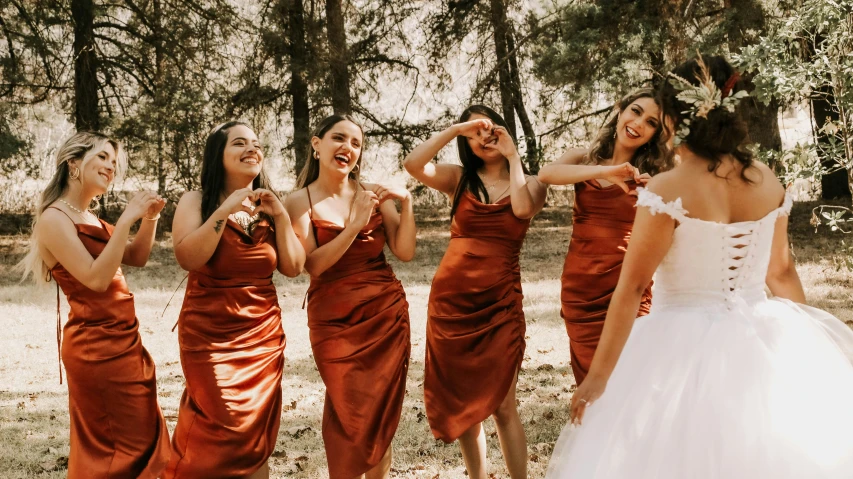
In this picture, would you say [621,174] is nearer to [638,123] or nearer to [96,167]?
[638,123]

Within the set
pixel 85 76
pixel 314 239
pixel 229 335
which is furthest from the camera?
pixel 85 76

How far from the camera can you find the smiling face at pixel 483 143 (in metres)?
4.44

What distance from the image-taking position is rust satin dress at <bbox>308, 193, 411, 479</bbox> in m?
4.06

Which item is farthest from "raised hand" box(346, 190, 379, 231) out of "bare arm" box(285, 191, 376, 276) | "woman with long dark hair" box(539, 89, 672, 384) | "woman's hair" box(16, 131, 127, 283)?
"woman's hair" box(16, 131, 127, 283)

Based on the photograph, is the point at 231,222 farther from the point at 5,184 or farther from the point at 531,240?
the point at 5,184

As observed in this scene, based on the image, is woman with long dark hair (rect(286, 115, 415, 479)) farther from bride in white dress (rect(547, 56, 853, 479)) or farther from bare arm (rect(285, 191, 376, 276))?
bride in white dress (rect(547, 56, 853, 479))

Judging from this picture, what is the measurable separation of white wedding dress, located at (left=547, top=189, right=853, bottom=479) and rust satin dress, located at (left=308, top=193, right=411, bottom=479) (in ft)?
4.65

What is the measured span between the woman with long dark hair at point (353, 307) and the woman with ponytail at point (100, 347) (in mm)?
834

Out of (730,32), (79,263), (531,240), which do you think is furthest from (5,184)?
(79,263)

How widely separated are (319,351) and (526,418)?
2.50 metres

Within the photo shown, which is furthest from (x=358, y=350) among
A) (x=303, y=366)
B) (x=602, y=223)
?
(x=303, y=366)

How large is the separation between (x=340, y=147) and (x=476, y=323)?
3.92 feet

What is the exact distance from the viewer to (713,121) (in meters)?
2.64

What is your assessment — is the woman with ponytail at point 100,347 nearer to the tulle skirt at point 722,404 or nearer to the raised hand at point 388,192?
the raised hand at point 388,192
